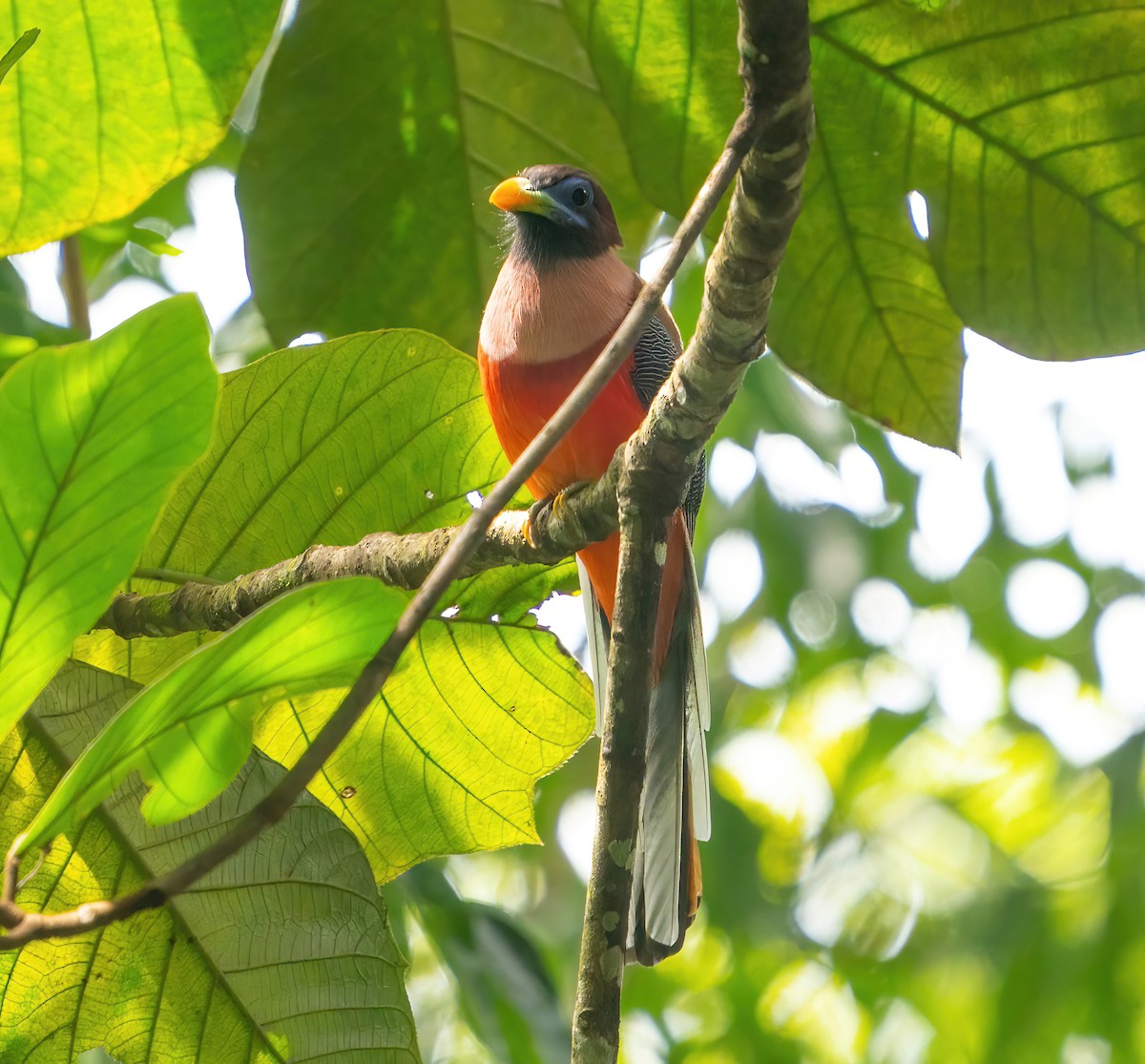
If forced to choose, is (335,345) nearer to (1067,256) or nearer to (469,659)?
(469,659)

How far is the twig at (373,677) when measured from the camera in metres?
0.80

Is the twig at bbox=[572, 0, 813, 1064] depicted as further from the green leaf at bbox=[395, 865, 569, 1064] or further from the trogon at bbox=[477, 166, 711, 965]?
the green leaf at bbox=[395, 865, 569, 1064]

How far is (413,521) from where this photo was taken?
176 cm

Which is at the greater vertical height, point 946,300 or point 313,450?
point 946,300

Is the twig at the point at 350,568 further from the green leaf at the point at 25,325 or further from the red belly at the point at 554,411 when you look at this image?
the green leaf at the point at 25,325

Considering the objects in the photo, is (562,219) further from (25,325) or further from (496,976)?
(496,976)

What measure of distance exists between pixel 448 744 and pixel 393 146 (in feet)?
3.03

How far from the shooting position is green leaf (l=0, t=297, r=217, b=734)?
0.88 meters

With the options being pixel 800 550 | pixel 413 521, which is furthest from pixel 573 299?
pixel 800 550

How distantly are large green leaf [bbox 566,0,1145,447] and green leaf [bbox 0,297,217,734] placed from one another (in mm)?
784

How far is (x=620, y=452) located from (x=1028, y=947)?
94.7 inches

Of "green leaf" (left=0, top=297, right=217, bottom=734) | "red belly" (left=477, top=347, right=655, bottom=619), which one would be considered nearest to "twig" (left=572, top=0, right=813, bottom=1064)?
"green leaf" (left=0, top=297, right=217, bottom=734)

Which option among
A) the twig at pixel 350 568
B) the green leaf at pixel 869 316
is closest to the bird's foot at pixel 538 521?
the twig at pixel 350 568

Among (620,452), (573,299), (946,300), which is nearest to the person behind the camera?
(620,452)
